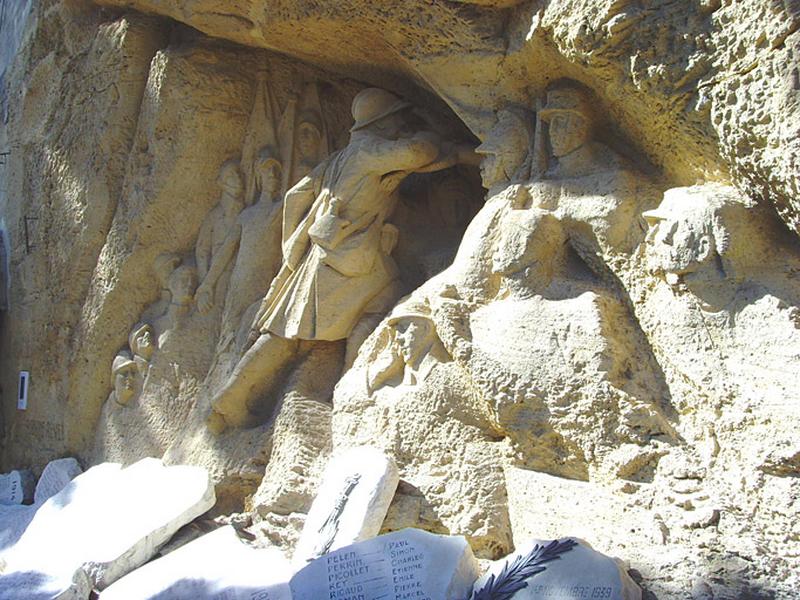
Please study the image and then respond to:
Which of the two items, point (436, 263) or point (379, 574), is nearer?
point (379, 574)

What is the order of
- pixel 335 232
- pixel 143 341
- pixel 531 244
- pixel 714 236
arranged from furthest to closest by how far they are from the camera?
pixel 143 341 → pixel 335 232 → pixel 531 244 → pixel 714 236

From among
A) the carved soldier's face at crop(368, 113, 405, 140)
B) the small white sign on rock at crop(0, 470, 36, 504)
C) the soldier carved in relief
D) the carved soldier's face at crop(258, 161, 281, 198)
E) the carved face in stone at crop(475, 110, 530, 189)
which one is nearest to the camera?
the carved face in stone at crop(475, 110, 530, 189)

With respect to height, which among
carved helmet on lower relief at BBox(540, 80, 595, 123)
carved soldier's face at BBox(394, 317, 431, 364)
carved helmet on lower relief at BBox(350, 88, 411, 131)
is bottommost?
carved soldier's face at BBox(394, 317, 431, 364)

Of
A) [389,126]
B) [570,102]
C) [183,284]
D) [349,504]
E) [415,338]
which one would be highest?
[389,126]

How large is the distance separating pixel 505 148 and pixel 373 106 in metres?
0.89

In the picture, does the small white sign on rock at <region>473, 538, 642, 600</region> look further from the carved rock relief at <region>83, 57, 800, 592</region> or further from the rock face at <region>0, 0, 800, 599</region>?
the carved rock relief at <region>83, 57, 800, 592</region>

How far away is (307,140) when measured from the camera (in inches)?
189

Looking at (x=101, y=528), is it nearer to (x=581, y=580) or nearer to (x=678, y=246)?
(x=581, y=580)

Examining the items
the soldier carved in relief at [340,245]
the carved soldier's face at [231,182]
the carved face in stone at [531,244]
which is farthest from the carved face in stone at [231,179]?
the carved face in stone at [531,244]

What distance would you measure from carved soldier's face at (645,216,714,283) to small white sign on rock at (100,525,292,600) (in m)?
1.75

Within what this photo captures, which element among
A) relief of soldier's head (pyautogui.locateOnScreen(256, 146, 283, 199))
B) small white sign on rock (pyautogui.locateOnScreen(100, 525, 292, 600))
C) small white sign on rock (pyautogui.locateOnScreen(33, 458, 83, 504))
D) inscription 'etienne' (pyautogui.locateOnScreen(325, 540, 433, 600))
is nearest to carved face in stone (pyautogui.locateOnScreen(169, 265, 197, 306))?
relief of soldier's head (pyautogui.locateOnScreen(256, 146, 283, 199))

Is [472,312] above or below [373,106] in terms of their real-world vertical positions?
below

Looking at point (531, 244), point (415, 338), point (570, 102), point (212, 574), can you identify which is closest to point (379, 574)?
point (212, 574)

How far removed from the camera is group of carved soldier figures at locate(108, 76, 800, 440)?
135 inches
